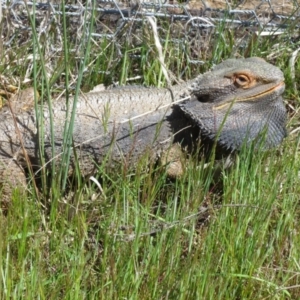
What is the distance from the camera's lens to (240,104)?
4.84 metres

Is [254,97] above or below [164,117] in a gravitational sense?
above

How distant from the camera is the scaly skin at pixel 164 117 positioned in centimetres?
466

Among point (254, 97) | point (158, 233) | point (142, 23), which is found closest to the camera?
point (158, 233)

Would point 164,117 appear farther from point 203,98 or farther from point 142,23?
point 142,23

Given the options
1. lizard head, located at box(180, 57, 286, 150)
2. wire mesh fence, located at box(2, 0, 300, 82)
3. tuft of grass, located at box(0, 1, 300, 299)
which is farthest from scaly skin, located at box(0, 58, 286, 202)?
wire mesh fence, located at box(2, 0, 300, 82)

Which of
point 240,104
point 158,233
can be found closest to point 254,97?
point 240,104

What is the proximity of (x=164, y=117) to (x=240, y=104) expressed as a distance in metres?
0.45

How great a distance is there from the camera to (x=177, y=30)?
18.4 feet

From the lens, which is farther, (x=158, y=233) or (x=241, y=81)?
(x=241, y=81)

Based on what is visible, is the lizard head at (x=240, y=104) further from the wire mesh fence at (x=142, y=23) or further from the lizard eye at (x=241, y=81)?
the wire mesh fence at (x=142, y=23)

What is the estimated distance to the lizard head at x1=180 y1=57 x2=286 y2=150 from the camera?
4.77 m

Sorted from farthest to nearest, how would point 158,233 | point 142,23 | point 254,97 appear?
1. point 142,23
2. point 254,97
3. point 158,233

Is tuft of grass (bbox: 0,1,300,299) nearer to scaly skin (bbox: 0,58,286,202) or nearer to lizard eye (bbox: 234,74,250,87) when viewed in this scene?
scaly skin (bbox: 0,58,286,202)

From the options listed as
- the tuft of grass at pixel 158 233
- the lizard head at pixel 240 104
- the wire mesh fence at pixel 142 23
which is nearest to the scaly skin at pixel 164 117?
the lizard head at pixel 240 104
